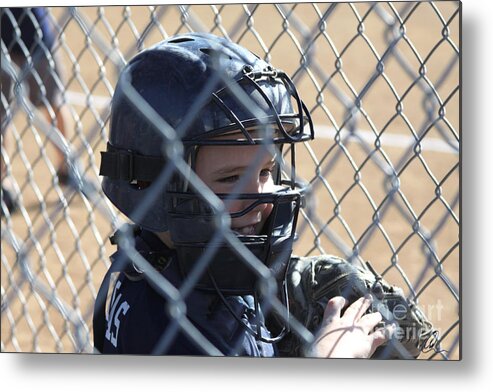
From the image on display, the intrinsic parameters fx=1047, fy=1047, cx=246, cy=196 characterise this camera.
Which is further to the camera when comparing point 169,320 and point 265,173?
point 265,173

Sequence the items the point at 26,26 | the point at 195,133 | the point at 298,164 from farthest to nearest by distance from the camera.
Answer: the point at 298,164 < the point at 26,26 < the point at 195,133

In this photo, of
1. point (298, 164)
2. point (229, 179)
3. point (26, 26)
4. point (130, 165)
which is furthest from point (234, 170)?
point (298, 164)

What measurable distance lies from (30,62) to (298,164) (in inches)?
123

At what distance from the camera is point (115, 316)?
8.88 ft

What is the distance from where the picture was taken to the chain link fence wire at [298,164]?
9.64ft

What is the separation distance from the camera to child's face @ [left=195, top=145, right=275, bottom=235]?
263 centimetres

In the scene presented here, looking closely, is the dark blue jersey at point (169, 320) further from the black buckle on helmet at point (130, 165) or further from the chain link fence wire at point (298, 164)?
the black buckle on helmet at point (130, 165)

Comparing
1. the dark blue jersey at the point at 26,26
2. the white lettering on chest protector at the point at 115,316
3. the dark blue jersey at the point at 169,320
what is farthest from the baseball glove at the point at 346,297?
the dark blue jersey at the point at 26,26

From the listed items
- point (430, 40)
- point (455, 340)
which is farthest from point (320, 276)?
point (430, 40)

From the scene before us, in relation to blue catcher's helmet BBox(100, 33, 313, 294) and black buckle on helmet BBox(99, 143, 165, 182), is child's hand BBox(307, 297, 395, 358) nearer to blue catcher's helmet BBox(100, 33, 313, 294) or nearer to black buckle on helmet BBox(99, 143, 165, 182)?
blue catcher's helmet BBox(100, 33, 313, 294)

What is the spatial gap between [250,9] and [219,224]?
1.08 metres

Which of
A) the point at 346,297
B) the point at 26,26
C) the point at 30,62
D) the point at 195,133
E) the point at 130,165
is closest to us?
the point at 195,133

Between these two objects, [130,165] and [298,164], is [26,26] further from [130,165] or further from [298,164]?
[298,164]

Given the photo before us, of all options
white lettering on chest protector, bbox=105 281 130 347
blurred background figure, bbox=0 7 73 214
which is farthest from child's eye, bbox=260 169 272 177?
blurred background figure, bbox=0 7 73 214
